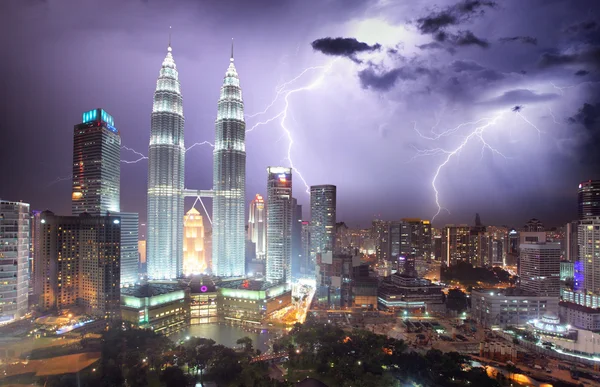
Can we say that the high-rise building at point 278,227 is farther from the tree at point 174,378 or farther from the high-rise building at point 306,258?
the tree at point 174,378

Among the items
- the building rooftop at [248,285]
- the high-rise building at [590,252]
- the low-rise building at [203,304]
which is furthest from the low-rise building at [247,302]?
the high-rise building at [590,252]

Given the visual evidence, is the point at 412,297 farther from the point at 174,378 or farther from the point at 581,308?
the point at 174,378

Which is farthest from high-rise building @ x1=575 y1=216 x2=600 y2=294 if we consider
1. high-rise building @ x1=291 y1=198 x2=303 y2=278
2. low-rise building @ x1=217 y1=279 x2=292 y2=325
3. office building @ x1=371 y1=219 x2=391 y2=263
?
high-rise building @ x1=291 y1=198 x2=303 y2=278

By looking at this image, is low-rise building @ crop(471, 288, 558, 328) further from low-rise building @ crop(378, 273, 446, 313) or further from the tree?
the tree

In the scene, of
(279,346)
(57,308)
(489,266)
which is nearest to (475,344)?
(279,346)

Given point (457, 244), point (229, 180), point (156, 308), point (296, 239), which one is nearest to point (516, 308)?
point (457, 244)

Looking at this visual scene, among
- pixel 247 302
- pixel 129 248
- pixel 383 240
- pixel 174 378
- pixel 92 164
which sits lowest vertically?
pixel 247 302
